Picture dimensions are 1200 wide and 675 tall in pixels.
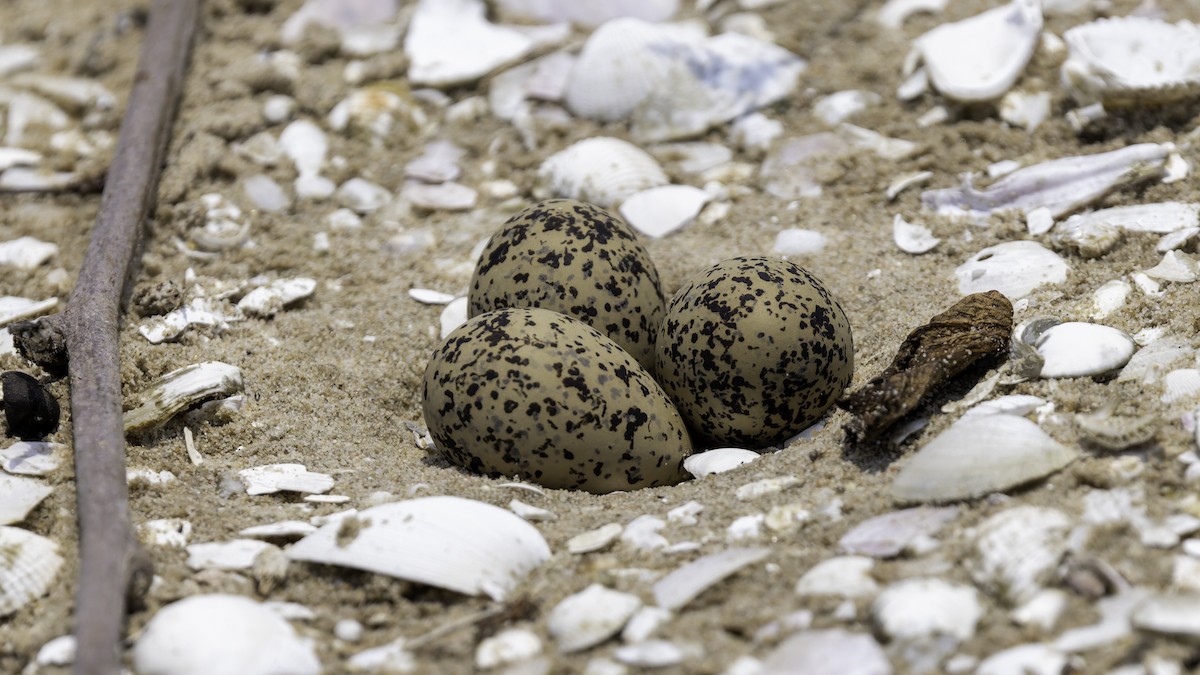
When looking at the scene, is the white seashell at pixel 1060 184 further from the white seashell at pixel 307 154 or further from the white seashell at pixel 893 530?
the white seashell at pixel 307 154

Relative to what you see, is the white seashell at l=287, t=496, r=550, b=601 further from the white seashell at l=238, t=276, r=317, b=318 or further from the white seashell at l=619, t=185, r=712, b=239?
→ the white seashell at l=619, t=185, r=712, b=239

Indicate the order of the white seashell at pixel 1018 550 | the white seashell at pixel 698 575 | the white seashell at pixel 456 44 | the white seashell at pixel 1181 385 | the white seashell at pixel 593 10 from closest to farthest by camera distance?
the white seashell at pixel 1018 550, the white seashell at pixel 698 575, the white seashell at pixel 1181 385, the white seashell at pixel 456 44, the white seashell at pixel 593 10

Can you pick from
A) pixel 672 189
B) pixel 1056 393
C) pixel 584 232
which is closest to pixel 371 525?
pixel 584 232

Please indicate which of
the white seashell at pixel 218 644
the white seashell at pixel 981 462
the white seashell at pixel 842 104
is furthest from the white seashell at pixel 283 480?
the white seashell at pixel 842 104

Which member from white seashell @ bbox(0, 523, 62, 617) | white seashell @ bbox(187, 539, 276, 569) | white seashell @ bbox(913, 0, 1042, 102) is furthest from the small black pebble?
white seashell @ bbox(913, 0, 1042, 102)

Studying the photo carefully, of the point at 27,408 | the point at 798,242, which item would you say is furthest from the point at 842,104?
the point at 27,408

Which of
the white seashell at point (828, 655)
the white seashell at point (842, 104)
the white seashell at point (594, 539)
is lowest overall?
the white seashell at point (594, 539)

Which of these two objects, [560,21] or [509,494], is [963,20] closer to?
[560,21]
